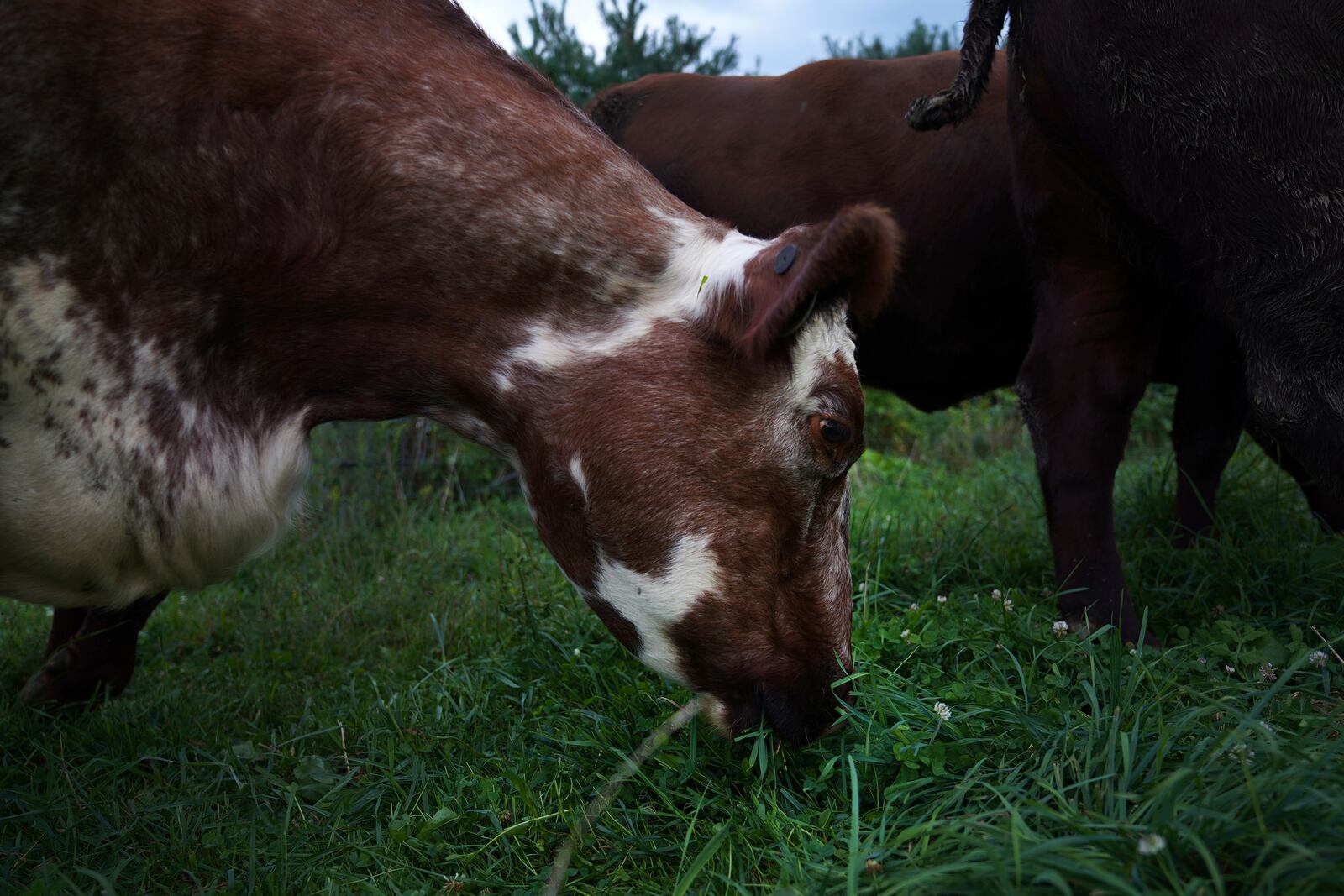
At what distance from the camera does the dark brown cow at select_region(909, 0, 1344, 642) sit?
6.47 feet

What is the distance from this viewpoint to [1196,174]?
84.0 inches

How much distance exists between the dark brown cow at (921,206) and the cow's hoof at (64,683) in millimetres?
2590

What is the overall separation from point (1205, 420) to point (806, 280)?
2468 mm

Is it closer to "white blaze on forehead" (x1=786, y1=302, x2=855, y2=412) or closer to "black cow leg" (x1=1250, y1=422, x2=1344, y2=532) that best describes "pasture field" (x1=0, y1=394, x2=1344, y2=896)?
"black cow leg" (x1=1250, y1=422, x2=1344, y2=532)

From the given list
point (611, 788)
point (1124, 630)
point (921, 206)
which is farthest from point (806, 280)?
point (921, 206)

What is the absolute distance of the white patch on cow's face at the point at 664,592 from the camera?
2.04m

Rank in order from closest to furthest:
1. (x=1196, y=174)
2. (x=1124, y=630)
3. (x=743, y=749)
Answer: (x=1196, y=174) < (x=743, y=749) < (x=1124, y=630)

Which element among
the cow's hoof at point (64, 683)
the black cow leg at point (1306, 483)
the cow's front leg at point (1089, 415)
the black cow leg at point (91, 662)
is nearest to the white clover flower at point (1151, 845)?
the cow's front leg at point (1089, 415)

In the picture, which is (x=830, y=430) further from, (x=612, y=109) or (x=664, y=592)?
(x=612, y=109)

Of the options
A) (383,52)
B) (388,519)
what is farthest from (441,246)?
(388,519)

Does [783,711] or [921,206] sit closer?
[783,711]

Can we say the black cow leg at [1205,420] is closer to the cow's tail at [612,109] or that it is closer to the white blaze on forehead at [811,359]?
the white blaze on forehead at [811,359]

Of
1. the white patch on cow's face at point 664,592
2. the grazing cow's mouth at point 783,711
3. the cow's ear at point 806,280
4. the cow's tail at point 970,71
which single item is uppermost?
the cow's tail at point 970,71

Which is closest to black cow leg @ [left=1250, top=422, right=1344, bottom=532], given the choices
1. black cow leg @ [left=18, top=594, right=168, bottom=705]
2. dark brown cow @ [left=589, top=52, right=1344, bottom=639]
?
dark brown cow @ [left=589, top=52, right=1344, bottom=639]
